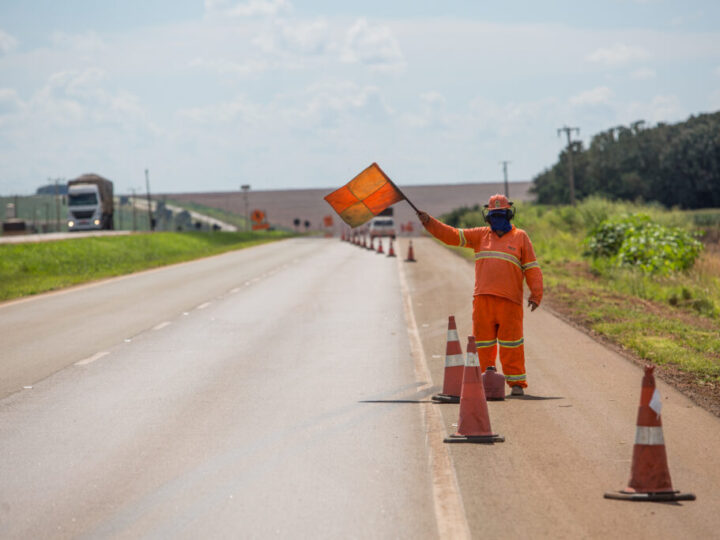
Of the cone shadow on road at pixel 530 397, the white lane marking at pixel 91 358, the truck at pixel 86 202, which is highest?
the truck at pixel 86 202

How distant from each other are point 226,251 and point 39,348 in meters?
39.1

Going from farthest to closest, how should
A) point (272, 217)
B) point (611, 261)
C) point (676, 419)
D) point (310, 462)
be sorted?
1. point (272, 217)
2. point (611, 261)
3. point (676, 419)
4. point (310, 462)

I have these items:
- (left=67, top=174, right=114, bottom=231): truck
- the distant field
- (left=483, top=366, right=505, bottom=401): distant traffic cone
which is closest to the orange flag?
(left=483, top=366, right=505, bottom=401): distant traffic cone

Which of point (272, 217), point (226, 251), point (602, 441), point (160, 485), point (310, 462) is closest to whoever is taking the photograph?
point (160, 485)

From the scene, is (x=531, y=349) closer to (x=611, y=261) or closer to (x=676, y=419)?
(x=676, y=419)

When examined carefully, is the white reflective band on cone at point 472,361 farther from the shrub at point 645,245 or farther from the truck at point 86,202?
the truck at point 86,202

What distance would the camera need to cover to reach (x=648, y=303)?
853 inches

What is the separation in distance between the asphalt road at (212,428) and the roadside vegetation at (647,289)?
3175 mm

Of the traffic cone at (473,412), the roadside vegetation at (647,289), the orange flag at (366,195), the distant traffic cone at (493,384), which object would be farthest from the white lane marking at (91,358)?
the roadside vegetation at (647,289)

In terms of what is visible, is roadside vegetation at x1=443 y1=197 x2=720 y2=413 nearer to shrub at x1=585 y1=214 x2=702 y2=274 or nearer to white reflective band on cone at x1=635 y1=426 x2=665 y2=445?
shrub at x1=585 y1=214 x2=702 y2=274

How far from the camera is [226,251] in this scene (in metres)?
54.1

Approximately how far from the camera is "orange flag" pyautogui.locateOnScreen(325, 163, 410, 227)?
11031 millimetres

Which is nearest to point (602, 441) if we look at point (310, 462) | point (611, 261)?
point (310, 462)

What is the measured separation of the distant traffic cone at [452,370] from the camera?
33.6 ft
